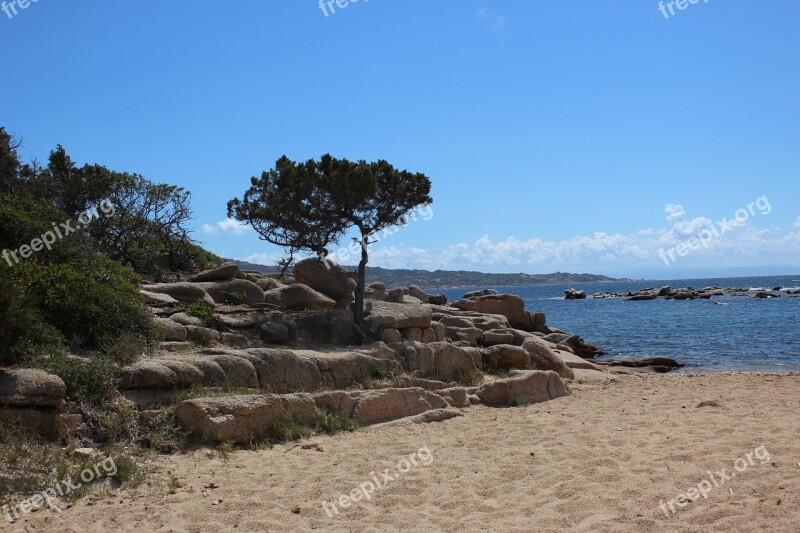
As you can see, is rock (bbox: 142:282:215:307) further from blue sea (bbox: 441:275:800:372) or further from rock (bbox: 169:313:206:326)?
blue sea (bbox: 441:275:800:372)

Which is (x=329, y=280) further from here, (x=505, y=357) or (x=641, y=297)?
(x=641, y=297)

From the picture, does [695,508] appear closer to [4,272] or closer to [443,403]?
[443,403]

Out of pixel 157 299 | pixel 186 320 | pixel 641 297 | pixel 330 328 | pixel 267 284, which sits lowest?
pixel 641 297

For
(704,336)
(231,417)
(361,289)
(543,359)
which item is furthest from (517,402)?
(704,336)

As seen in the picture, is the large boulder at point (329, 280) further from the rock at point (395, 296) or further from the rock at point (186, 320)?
the rock at point (186, 320)

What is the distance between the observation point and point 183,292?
18.8 metres

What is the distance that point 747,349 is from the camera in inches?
1161

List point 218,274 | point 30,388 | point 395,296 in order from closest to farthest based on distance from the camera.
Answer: point 30,388, point 218,274, point 395,296

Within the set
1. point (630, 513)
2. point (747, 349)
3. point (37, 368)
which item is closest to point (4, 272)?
point (37, 368)

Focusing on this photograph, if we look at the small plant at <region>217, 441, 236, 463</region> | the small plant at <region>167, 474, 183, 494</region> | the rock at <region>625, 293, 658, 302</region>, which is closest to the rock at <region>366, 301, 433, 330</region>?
the small plant at <region>217, 441, 236, 463</region>

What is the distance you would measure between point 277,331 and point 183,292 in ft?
14.9

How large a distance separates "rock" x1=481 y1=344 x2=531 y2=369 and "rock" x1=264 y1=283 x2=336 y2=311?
5.80m

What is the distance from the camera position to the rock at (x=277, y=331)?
15.8m

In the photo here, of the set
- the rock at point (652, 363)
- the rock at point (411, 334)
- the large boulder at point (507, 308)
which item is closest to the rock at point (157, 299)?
the rock at point (411, 334)
